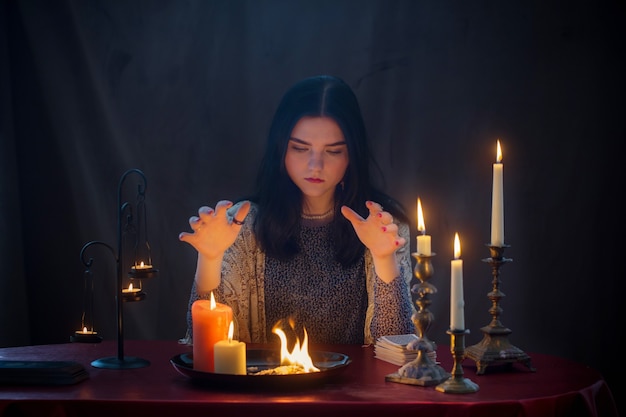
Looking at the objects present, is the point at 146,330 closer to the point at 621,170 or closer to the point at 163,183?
the point at 163,183

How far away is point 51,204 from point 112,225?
286 mm

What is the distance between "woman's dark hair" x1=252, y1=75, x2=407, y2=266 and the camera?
303cm

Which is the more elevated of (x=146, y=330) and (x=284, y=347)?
(x=284, y=347)

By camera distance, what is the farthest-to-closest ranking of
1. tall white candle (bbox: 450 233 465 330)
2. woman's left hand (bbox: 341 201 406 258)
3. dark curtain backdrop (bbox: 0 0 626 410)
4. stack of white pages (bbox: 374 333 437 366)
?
dark curtain backdrop (bbox: 0 0 626 410)
woman's left hand (bbox: 341 201 406 258)
stack of white pages (bbox: 374 333 437 366)
tall white candle (bbox: 450 233 465 330)

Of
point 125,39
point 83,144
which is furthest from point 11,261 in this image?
point 125,39

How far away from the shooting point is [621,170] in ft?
12.1

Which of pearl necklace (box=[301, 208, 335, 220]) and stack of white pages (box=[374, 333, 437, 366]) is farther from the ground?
pearl necklace (box=[301, 208, 335, 220])

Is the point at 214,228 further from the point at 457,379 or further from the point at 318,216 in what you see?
the point at 457,379

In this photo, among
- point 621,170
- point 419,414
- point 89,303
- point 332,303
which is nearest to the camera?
point 419,414

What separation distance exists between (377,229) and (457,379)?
678 mm

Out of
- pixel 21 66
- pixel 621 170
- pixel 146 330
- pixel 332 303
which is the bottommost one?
pixel 146 330

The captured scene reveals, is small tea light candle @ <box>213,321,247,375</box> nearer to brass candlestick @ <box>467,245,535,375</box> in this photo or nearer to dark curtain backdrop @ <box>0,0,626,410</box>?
brass candlestick @ <box>467,245,535,375</box>

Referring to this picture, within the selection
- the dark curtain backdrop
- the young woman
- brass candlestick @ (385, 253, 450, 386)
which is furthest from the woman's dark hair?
brass candlestick @ (385, 253, 450, 386)

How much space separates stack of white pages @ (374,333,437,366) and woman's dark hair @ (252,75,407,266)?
741 mm
